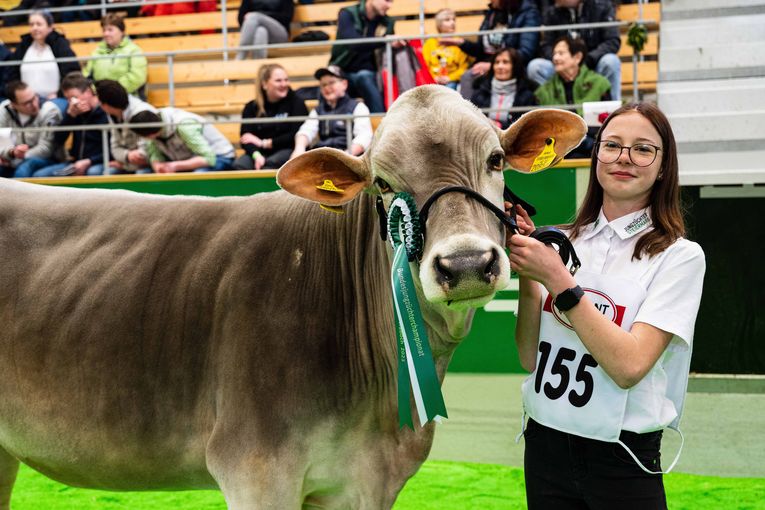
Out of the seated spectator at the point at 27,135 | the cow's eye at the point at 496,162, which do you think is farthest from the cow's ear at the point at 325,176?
the seated spectator at the point at 27,135

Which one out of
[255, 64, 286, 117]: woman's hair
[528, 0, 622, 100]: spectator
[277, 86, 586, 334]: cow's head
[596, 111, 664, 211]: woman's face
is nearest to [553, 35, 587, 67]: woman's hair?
[528, 0, 622, 100]: spectator

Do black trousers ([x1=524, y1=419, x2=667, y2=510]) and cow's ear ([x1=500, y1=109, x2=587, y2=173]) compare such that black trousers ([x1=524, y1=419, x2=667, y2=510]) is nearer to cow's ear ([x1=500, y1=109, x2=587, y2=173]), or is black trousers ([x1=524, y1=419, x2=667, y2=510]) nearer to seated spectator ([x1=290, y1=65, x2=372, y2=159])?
cow's ear ([x1=500, y1=109, x2=587, y2=173])

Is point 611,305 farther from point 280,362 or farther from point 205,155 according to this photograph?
point 205,155

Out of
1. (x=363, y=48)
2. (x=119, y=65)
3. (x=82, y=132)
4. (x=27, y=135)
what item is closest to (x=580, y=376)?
(x=363, y=48)

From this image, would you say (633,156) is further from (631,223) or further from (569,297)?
(569,297)

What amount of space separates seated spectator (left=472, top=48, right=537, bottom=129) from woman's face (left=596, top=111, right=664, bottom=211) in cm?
495

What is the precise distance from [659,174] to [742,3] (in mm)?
7448

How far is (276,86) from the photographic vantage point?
7.91 metres

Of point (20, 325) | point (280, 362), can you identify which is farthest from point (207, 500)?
point (280, 362)

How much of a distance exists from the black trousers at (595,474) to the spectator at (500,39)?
5725mm

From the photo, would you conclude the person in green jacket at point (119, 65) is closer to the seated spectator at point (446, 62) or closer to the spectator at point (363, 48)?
the spectator at point (363, 48)

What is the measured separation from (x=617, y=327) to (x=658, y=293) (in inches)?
6.5

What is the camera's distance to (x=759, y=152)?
731cm

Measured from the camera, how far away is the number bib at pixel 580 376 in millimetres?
2277
